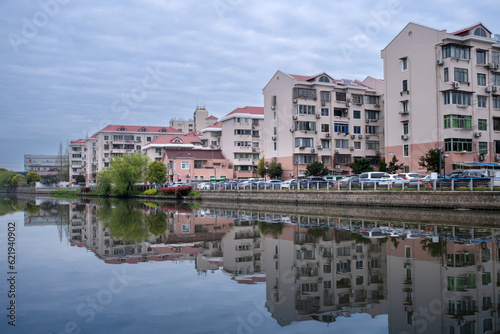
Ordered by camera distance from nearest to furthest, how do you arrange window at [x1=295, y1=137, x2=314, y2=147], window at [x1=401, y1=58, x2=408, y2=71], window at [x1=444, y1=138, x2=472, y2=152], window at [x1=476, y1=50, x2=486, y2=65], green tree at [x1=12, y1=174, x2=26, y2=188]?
window at [x1=444, y1=138, x2=472, y2=152]
window at [x1=476, y1=50, x2=486, y2=65]
window at [x1=401, y1=58, x2=408, y2=71]
window at [x1=295, y1=137, x2=314, y2=147]
green tree at [x1=12, y1=174, x2=26, y2=188]

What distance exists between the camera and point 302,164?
2101 inches

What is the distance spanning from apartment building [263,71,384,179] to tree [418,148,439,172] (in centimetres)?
1626

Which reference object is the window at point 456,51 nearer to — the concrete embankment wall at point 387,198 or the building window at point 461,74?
the building window at point 461,74

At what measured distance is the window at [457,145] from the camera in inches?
1501

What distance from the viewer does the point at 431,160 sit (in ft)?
120

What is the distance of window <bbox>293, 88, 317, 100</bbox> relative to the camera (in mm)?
53188

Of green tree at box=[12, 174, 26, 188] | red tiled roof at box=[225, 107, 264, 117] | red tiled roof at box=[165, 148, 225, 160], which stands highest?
red tiled roof at box=[225, 107, 264, 117]

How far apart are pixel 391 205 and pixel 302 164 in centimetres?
2399

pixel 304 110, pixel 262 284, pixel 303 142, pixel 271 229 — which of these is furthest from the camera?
pixel 304 110

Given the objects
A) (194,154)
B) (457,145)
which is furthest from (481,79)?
(194,154)

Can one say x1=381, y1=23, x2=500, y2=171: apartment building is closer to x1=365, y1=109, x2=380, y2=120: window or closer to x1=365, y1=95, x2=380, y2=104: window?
x1=365, y1=109, x2=380, y2=120: window

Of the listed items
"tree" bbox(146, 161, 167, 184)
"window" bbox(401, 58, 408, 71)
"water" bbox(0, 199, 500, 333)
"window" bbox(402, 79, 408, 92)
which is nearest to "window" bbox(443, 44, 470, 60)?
"window" bbox(401, 58, 408, 71)

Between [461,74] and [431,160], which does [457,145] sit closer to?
[431,160]

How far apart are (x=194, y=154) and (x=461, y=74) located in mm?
42784
